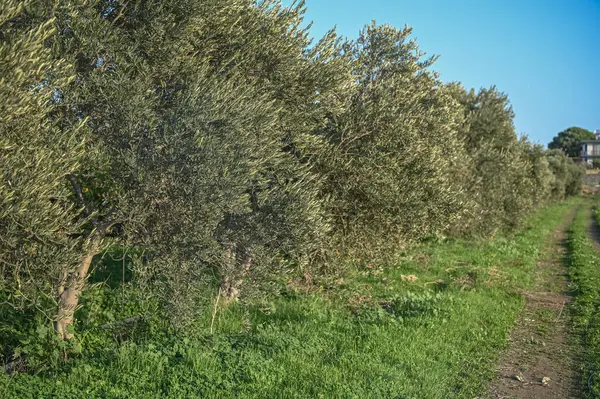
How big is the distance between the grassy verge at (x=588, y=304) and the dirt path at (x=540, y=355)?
0.72ft

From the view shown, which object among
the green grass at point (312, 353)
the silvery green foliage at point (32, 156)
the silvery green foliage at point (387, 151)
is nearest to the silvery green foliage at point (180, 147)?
the silvery green foliage at point (32, 156)

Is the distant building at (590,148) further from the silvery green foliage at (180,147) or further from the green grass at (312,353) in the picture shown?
the silvery green foliage at (180,147)

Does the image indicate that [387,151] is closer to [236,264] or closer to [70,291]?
[236,264]

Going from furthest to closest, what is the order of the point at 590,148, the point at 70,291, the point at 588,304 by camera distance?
the point at 590,148
the point at 588,304
the point at 70,291

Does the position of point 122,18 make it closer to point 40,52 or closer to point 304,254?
point 40,52

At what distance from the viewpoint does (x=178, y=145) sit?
25.7ft

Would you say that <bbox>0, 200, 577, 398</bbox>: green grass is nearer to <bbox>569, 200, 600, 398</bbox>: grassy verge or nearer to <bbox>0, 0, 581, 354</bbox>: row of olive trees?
<bbox>0, 0, 581, 354</bbox>: row of olive trees

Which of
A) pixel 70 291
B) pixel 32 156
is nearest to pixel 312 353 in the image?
pixel 70 291

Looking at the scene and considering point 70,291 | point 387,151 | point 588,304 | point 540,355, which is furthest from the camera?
point 588,304

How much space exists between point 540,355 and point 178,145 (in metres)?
7.64

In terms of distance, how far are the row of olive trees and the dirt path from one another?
12.0ft

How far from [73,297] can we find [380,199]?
6382 mm

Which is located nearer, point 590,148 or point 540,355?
point 540,355

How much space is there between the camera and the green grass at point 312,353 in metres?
7.65
